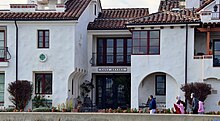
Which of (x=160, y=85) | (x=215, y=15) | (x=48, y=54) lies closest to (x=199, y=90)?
(x=160, y=85)

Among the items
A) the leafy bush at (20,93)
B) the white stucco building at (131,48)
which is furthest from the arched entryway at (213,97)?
the leafy bush at (20,93)

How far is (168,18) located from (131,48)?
184 inches

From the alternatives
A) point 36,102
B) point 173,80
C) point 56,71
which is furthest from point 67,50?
point 173,80

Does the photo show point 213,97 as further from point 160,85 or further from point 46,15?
point 46,15

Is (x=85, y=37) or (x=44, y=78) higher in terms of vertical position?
(x=85, y=37)

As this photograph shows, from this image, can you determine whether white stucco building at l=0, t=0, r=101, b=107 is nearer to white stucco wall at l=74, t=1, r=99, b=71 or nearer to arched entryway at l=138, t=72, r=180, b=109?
white stucco wall at l=74, t=1, r=99, b=71

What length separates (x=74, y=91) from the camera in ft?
124

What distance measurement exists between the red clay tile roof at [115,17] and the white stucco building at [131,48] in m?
0.27

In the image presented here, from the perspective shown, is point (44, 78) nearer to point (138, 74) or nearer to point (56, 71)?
point (56, 71)

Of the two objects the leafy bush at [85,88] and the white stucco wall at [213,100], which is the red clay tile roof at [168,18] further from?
the leafy bush at [85,88]

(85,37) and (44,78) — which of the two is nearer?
(44,78)

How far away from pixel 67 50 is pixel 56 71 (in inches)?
67.1

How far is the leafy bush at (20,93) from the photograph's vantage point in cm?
3556

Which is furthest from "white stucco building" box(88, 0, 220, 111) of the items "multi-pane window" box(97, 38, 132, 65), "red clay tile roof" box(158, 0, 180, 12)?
"red clay tile roof" box(158, 0, 180, 12)
